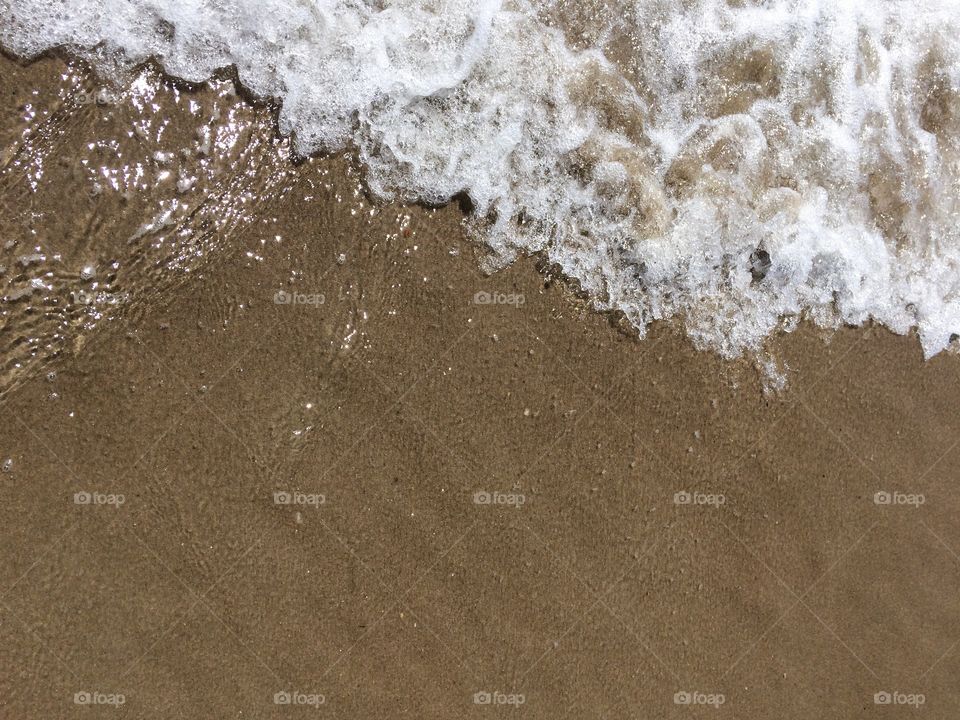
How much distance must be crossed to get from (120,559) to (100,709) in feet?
2.81

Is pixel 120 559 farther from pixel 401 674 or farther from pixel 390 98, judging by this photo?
pixel 390 98

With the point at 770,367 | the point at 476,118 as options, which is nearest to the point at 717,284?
the point at 770,367

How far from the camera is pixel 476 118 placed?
3.69 meters
